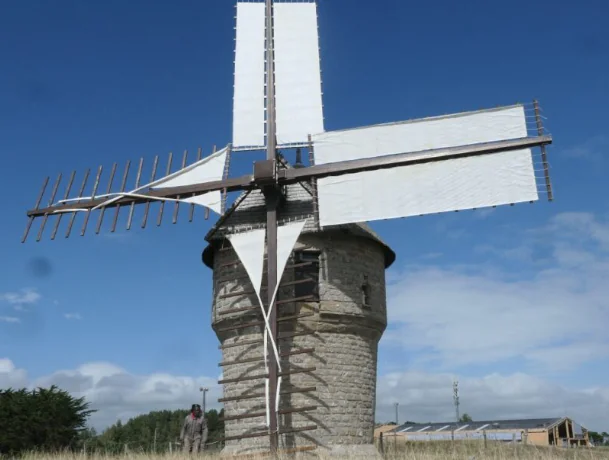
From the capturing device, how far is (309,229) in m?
14.1

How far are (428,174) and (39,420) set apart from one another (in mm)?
12148

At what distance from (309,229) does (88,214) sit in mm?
4906

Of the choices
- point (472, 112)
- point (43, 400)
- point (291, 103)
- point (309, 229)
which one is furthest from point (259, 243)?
point (43, 400)

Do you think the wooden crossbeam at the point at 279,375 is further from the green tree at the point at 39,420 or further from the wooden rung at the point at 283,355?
the green tree at the point at 39,420

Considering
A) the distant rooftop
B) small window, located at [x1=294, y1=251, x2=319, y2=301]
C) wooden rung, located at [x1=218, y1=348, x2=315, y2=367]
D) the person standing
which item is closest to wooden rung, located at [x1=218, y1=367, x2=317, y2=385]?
wooden rung, located at [x1=218, y1=348, x2=315, y2=367]

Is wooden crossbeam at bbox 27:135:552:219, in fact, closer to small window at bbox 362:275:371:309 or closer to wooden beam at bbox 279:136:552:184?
wooden beam at bbox 279:136:552:184

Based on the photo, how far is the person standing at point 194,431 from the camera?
13.0 metres

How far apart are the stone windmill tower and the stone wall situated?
2 centimetres

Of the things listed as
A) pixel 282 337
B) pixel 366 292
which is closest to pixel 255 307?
pixel 282 337

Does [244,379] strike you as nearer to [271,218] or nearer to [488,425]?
[271,218]

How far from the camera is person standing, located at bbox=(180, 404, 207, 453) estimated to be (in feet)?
42.7

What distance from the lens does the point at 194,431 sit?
42.7 feet

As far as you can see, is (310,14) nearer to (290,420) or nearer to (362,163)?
(362,163)

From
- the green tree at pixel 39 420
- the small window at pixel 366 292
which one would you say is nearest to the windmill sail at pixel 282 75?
the small window at pixel 366 292
